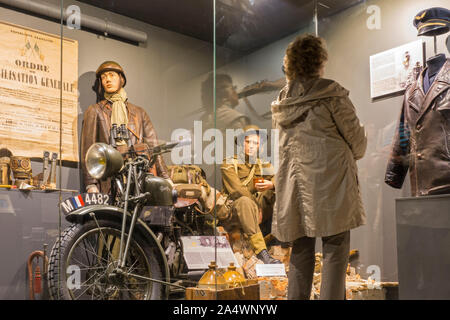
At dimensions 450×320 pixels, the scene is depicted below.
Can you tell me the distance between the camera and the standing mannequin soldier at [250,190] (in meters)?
2.86

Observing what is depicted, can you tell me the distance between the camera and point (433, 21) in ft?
10.3

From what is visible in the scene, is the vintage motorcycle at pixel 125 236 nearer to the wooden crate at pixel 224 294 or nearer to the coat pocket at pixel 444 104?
the wooden crate at pixel 224 294

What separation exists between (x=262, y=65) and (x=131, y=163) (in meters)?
1.03

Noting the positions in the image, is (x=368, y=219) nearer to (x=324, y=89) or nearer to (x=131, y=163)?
(x=324, y=89)

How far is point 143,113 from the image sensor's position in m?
3.28

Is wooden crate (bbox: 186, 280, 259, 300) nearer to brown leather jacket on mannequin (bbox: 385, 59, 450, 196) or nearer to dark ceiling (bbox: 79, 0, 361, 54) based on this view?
brown leather jacket on mannequin (bbox: 385, 59, 450, 196)

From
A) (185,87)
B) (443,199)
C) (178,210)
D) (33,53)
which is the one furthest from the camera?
(33,53)

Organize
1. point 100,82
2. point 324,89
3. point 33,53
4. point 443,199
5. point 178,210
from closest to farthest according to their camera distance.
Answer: point 324,89 → point 443,199 → point 178,210 → point 100,82 → point 33,53

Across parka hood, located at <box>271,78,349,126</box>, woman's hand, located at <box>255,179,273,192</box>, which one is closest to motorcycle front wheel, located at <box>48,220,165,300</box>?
woman's hand, located at <box>255,179,273,192</box>

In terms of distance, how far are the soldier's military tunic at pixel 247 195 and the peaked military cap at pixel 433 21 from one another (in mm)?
1369

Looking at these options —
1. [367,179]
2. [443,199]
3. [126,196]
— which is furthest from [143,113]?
[443,199]

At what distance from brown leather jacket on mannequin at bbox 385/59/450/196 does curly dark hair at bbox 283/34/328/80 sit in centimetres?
90

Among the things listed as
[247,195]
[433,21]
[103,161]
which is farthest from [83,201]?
[433,21]

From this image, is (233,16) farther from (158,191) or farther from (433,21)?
(433,21)
